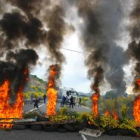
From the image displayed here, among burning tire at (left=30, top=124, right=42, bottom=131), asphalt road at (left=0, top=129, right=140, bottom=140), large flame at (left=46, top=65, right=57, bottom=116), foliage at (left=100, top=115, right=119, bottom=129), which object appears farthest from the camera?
large flame at (left=46, top=65, right=57, bottom=116)

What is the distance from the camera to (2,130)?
811 inches

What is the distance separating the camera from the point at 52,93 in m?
27.6

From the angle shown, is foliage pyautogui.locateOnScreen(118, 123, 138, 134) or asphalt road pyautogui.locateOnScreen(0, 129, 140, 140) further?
foliage pyautogui.locateOnScreen(118, 123, 138, 134)

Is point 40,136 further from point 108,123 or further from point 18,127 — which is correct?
point 108,123

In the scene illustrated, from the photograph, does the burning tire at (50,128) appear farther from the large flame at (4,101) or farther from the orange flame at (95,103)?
the orange flame at (95,103)

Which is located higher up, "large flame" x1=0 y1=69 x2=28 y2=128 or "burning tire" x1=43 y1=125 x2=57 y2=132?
"large flame" x1=0 y1=69 x2=28 y2=128

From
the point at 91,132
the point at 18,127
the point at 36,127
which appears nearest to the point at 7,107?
the point at 18,127

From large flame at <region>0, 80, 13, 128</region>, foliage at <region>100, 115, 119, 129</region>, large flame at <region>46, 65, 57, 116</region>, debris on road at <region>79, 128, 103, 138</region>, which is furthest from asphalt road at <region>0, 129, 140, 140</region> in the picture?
large flame at <region>46, 65, 57, 116</region>

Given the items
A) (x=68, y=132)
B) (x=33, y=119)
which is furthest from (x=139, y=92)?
(x=33, y=119)

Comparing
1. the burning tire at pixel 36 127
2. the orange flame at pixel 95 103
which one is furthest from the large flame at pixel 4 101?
the orange flame at pixel 95 103

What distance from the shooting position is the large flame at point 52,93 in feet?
89.5

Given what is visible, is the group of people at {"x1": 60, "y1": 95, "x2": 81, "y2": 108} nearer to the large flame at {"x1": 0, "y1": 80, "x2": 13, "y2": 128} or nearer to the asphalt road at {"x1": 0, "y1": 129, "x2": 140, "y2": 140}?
the large flame at {"x1": 0, "y1": 80, "x2": 13, "y2": 128}

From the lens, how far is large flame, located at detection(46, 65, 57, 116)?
2729cm

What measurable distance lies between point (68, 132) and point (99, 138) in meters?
2.87
